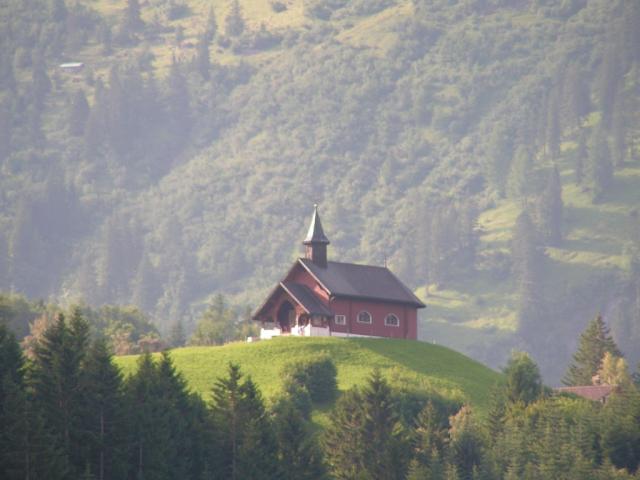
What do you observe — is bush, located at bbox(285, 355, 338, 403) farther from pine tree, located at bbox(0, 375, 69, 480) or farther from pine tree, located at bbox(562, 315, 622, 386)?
pine tree, located at bbox(0, 375, 69, 480)

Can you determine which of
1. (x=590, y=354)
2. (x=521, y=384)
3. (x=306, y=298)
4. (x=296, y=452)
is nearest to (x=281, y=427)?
(x=296, y=452)

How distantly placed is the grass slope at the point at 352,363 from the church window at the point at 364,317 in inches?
99.0

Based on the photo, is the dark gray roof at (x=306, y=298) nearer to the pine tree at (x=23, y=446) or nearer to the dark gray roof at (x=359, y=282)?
the dark gray roof at (x=359, y=282)

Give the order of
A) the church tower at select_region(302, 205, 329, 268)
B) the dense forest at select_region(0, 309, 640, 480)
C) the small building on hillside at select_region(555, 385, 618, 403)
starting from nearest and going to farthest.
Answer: the dense forest at select_region(0, 309, 640, 480)
the small building on hillside at select_region(555, 385, 618, 403)
the church tower at select_region(302, 205, 329, 268)

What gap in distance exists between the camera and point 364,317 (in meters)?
129

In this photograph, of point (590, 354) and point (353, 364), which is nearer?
point (353, 364)

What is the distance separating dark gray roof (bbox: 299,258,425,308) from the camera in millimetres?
128000

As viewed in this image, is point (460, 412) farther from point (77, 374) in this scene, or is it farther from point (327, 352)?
point (77, 374)

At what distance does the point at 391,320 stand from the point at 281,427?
35.9 meters

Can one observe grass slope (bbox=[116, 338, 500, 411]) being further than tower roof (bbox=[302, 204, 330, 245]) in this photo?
No

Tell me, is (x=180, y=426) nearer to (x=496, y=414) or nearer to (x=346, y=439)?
(x=346, y=439)

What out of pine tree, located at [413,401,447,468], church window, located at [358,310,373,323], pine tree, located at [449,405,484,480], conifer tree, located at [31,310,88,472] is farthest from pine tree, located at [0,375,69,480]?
church window, located at [358,310,373,323]

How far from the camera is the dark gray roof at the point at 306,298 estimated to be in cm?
12612

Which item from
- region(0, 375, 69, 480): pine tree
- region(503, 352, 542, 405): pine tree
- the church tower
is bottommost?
region(0, 375, 69, 480): pine tree
